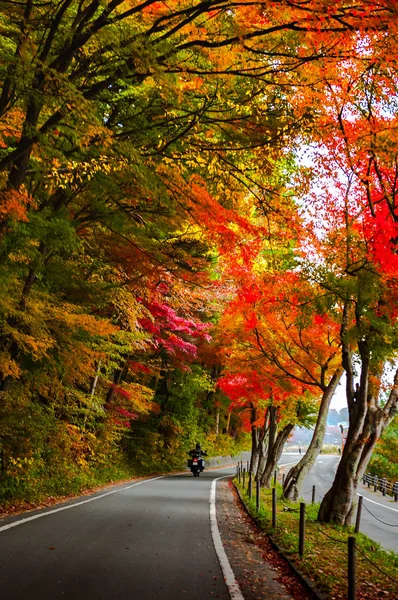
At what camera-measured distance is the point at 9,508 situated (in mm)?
11875

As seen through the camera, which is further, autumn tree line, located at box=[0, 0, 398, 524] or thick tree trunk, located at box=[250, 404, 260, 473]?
thick tree trunk, located at box=[250, 404, 260, 473]

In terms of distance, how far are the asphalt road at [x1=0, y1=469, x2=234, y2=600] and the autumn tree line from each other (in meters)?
2.99

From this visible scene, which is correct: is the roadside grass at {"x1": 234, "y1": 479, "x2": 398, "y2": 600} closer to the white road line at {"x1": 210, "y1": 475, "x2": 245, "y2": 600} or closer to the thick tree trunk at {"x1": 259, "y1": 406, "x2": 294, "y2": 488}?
the white road line at {"x1": 210, "y1": 475, "x2": 245, "y2": 600}

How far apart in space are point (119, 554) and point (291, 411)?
1950 centimetres

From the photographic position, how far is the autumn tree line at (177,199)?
20.9 ft

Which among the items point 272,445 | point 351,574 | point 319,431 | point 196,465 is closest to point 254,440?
point 196,465

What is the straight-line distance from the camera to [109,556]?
7691mm

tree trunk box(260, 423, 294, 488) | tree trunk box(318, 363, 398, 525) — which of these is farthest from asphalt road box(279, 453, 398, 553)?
tree trunk box(318, 363, 398, 525)

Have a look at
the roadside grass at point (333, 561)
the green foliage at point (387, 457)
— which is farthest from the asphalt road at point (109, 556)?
the green foliage at point (387, 457)

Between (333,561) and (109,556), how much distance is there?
3536mm

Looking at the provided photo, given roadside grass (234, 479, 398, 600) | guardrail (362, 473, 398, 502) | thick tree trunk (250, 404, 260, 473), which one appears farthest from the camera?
guardrail (362, 473, 398, 502)

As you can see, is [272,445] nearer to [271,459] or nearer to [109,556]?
[271,459]

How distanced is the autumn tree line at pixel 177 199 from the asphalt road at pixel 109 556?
2.99m

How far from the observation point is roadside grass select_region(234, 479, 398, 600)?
22.7ft
